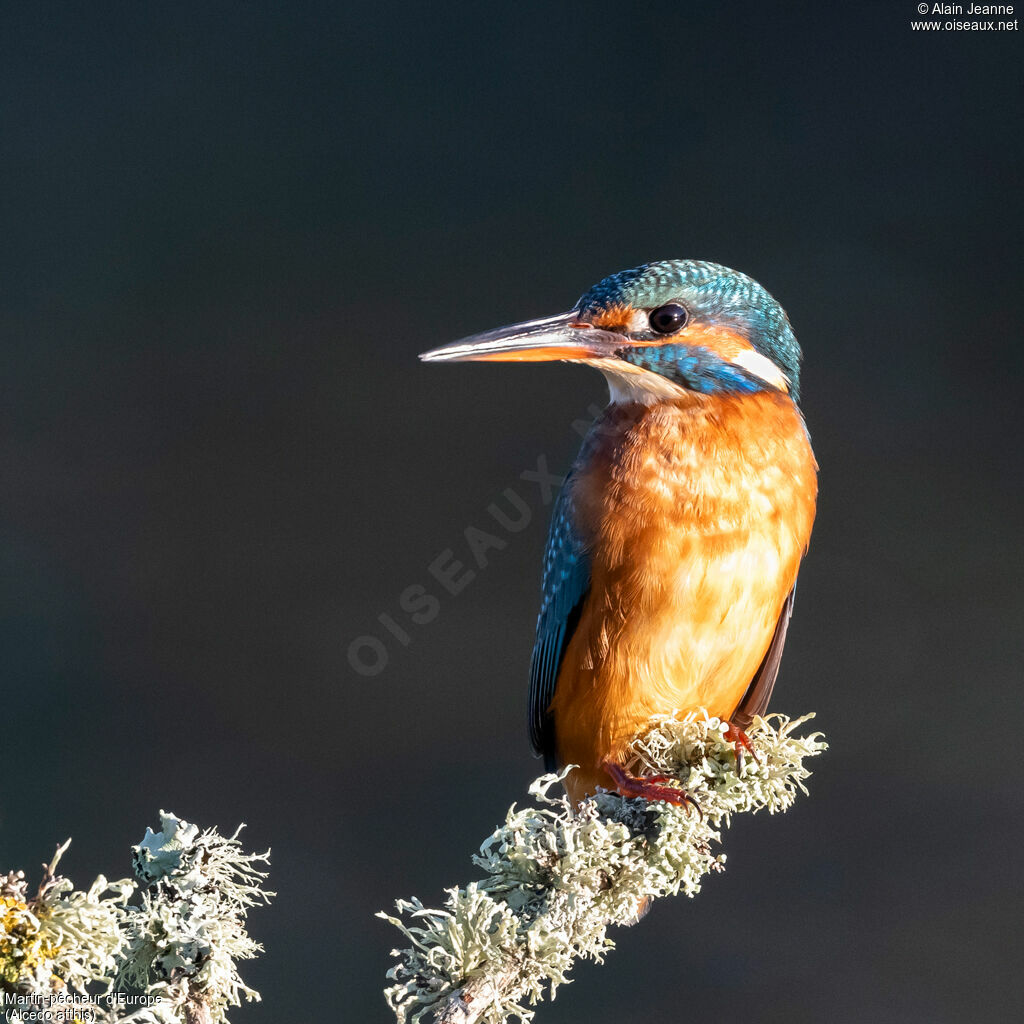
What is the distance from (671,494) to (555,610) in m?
0.19

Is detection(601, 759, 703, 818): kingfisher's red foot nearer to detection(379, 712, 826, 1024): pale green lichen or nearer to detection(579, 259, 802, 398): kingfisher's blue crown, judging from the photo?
detection(379, 712, 826, 1024): pale green lichen

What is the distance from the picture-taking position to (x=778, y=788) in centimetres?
88

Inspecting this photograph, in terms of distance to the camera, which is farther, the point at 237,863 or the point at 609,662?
the point at 609,662

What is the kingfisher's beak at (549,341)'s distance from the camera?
100cm

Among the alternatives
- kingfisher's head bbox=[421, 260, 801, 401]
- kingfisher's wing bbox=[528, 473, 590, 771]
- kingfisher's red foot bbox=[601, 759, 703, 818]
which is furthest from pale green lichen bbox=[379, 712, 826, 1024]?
kingfisher's head bbox=[421, 260, 801, 401]

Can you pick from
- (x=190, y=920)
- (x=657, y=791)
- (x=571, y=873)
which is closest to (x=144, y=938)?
(x=190, y=920)

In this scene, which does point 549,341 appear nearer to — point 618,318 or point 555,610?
point 618,318

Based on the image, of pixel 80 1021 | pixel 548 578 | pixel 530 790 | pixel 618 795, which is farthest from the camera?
pixel 548 578

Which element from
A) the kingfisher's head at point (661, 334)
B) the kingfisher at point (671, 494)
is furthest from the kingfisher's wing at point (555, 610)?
the kingfisher's head at point (661, 334)

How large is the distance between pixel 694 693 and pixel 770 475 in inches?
8.8

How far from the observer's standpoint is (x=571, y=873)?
770mm

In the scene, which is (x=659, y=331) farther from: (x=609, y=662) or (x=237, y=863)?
(x=237, y=863)

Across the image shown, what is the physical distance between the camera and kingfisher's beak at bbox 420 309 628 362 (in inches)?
39.6

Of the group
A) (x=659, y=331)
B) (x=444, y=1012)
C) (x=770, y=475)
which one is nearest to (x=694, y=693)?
(x=770, y=475)
